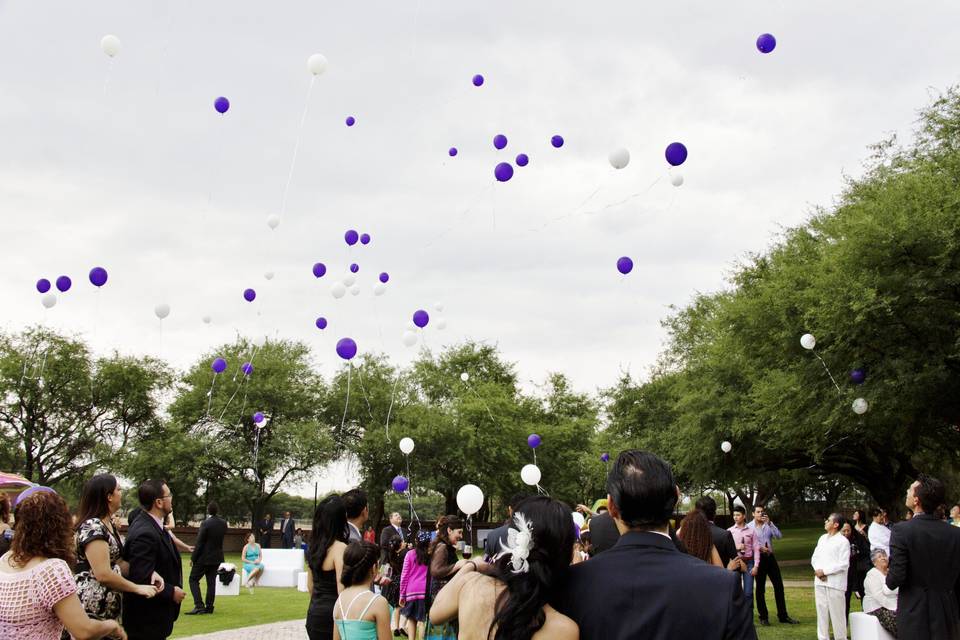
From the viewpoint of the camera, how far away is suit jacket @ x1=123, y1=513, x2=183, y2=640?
542 centimetres

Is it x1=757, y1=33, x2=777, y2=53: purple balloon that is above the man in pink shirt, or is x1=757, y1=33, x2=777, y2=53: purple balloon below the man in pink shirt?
above

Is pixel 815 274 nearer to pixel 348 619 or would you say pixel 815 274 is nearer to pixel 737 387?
pixel 737 387

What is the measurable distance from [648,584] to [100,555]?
3.70m

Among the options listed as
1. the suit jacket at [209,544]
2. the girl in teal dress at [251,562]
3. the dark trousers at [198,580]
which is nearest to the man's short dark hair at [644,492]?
the suit jacket at [209,544]

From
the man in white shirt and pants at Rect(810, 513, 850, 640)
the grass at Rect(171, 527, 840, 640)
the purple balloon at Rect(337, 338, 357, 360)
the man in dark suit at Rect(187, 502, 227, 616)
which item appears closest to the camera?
the man in white shirt and pants at Rect(810, 513, 850, 640)

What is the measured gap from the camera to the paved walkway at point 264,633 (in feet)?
36.1

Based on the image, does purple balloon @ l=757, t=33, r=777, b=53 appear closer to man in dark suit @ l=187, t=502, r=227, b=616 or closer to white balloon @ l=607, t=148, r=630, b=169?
white balloon @ l=607, t=148, r=630, b=169

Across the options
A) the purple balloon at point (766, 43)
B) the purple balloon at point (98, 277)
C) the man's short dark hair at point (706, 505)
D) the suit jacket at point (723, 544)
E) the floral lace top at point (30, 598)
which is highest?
the purple balloon at point (766, 43)

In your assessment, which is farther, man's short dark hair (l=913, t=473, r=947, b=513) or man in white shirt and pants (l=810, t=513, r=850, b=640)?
man in white shirt and pants (l=810, t=513, r=850, b=640)

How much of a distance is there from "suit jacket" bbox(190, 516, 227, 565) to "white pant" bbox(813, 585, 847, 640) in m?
8.50

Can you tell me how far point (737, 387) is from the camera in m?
26.2

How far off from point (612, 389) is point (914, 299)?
2933cm

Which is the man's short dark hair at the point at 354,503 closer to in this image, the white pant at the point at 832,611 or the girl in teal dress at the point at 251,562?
the white pant at the point at 832,611

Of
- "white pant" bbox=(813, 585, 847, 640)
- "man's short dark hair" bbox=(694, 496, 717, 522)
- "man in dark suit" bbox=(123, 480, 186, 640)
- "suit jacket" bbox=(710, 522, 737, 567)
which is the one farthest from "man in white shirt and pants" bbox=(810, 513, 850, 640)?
"man in dark suit" bbox=(123, 480, 186, 640)
